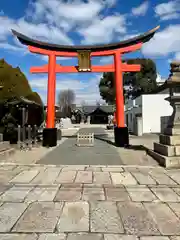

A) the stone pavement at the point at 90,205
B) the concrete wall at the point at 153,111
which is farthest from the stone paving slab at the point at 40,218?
the concrete wall at the point at 153,111

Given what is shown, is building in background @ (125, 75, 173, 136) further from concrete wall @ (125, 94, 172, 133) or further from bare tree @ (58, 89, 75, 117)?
bare tree @ (58, 89, 75, 117)

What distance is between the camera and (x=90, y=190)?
17.3 ft

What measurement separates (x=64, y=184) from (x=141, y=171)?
250 centimetres

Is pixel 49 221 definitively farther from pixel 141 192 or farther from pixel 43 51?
pixel 43 51

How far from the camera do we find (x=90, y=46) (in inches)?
598

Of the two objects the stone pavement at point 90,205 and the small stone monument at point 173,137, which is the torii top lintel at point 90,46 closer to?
the small stone monument at point 173,137

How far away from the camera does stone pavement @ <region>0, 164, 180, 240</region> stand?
330 centimetres

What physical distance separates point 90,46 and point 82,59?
915mm

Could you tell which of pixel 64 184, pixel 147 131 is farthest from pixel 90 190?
pixel 147 131

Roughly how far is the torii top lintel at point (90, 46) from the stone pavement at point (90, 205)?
9514 millimetres

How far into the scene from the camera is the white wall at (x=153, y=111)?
2367 cm

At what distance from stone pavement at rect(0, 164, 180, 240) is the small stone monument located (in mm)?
665

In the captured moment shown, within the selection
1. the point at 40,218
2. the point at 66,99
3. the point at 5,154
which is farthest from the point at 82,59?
the point at 66,99

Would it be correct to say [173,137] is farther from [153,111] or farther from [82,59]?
[153,111]
